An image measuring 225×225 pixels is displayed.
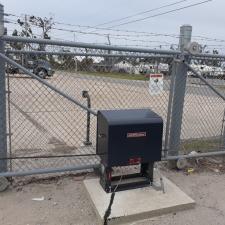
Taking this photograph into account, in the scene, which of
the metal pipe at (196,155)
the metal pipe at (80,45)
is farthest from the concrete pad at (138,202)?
the metal pipe at (80,45)

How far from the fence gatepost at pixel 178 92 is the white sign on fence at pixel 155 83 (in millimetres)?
238

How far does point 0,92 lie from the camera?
3828 mm

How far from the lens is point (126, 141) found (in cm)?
376

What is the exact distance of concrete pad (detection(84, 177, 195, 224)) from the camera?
11.6ft

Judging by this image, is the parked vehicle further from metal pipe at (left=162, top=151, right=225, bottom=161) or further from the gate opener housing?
metal pipe at (left=162, top=151, right=225, bottom=161)

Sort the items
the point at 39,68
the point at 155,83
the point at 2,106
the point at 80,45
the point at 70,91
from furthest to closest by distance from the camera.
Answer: the point at 70,91, the point at 155,83, the point at 39,68, the point at 80,45, the point at 2,106

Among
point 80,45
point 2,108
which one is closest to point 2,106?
point 2,108


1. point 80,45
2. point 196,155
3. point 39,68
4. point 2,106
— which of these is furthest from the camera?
point 196,155

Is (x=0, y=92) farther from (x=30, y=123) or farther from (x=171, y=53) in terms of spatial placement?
(x=30, y=123)

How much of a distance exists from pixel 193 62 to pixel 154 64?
0.63 m

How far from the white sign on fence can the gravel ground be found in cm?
124

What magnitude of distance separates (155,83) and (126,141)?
3.80 feet

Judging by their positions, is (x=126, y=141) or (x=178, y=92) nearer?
(x=126, y=141)

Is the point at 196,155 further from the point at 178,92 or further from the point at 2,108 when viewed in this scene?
the point at 2,108
